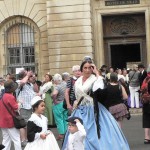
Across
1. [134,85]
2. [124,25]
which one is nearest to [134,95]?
[134,85]

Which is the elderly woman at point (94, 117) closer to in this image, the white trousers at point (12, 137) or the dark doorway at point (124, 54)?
the white trousers at point (12, 137)

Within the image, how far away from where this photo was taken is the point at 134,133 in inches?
637

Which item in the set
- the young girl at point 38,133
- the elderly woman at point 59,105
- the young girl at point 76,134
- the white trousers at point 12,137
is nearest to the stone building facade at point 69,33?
the elderly woman at point 59,105

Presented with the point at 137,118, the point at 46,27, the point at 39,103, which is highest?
the point at 46,27

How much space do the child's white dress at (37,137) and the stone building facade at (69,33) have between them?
16472 millimetres

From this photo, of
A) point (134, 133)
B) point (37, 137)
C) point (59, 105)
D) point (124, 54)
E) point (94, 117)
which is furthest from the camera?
point (124, 54)

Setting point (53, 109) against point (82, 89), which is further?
point (53, 109)

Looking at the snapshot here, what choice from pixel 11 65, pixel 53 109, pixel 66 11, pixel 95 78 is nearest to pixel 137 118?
pixel 53 109

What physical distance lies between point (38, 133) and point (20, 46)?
18831 millimetres

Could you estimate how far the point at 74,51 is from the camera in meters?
26.1

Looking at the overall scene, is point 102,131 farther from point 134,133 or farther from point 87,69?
point 134,133

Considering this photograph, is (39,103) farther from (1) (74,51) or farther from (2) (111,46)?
(2) (111,46)

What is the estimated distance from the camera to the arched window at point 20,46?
91.8ft

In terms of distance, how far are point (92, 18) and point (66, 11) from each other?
136cm
